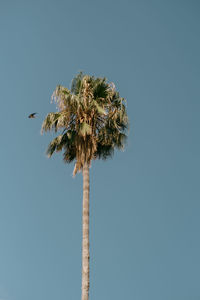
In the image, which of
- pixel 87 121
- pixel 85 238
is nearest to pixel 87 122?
pixel 87 121

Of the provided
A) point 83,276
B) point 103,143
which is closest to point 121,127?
point 103,143

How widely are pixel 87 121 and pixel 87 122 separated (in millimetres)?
47

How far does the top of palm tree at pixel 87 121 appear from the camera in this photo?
57.8 feet

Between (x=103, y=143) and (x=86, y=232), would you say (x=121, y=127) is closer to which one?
(x=103, y=143)

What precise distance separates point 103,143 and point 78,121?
1.68 m

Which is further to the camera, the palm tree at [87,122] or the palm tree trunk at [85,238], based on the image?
the palm tree at [87,122]

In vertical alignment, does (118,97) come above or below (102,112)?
above

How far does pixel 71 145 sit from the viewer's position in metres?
18.3

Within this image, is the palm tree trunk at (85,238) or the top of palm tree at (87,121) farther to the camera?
the top of palm tree at (87,121)

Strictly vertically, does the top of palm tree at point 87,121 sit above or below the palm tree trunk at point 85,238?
above

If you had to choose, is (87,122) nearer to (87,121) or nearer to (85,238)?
(87,121)

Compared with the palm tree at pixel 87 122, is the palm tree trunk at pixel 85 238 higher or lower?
lower

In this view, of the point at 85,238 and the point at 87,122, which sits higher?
the point at 87,122

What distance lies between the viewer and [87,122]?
1794 cm
